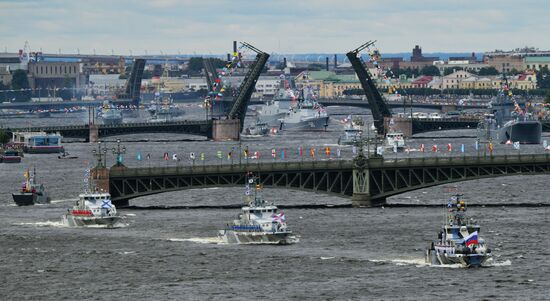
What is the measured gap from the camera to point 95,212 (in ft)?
366

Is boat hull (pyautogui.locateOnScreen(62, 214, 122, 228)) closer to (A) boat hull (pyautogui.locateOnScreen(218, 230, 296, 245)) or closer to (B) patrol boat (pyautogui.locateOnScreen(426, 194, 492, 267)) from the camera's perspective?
(A) boat hull (pyautogui.locateOnScreen(218, 230, 296, 245))

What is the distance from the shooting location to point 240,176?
391ft

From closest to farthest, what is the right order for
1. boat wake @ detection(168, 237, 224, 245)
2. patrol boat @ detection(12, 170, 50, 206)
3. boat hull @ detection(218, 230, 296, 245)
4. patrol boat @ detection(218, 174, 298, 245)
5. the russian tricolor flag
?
1. the russian tricolor flag
2. patrol boat @ detection(218, 174, 298, 245)
3. boat hull @ detection(218, 230, 296, 245)
4. boat wake @ detection(168, 237, 224, 245)
5. patrol boat @ detection(12, 170, 50, 206)

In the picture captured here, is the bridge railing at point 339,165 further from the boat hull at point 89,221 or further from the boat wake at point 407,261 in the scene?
the boat wake at point 407,261

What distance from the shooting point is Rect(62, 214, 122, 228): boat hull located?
111250 mm

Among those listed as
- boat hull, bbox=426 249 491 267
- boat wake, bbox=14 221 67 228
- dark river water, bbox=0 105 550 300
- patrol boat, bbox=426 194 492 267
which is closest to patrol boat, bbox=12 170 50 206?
dark river water, bbox=0 105 550 300

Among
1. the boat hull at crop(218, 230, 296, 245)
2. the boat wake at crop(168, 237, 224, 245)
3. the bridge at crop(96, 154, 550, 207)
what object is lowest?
the boat wake at crop(168, 237, 224, 245)

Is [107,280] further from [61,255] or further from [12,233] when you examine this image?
[12,233]

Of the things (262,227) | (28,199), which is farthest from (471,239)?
(28,199)

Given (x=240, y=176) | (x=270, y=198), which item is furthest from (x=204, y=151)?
(x=240, y=176)

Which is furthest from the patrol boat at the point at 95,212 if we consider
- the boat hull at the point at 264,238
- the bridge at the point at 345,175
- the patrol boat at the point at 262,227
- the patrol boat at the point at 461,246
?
the patrol boat at the point at 461,246

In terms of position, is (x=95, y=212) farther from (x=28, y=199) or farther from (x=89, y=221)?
(x=28, y=199)

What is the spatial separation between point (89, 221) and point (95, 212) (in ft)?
2.57

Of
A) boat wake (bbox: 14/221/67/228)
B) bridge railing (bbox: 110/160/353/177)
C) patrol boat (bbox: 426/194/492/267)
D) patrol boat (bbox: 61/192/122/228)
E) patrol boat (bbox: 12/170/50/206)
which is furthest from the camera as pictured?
patrol boat (bbox: 12/170/50/206)
